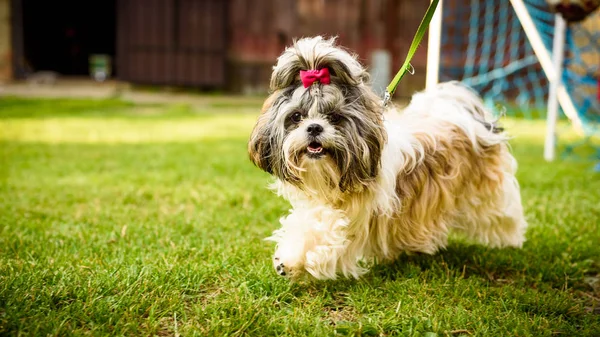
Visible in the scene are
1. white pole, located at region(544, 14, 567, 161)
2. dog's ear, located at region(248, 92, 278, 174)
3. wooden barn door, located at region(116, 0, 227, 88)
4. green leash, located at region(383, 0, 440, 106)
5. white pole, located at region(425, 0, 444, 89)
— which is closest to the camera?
dog's ear, located at region(248, 92, 278, 174)

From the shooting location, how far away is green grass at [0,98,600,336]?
2.48 metres

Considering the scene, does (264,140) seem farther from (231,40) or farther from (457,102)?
(231,40)

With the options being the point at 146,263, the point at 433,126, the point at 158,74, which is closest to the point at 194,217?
the point at 146,263

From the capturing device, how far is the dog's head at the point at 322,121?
8.63 feet

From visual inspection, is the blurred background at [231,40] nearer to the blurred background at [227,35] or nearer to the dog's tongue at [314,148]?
the blurred background at [227,35]

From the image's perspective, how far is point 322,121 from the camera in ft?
8.69

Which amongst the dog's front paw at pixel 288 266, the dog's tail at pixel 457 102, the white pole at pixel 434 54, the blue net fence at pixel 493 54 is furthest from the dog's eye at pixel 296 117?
the blue net fence at pixel 493 54

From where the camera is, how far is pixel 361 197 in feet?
9.40

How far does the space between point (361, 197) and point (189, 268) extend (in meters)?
0.95

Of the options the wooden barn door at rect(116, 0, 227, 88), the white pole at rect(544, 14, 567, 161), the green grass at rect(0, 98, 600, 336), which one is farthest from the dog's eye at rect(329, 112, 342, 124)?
the wooden barn door at rect(116, 0, 227, 88)

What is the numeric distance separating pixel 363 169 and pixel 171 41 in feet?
44.5

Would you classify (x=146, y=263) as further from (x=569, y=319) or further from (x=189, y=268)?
(x=569, y=319)

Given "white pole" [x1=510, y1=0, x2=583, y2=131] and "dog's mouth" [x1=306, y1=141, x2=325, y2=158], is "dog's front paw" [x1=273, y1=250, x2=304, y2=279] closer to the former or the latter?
"dog's mouth" [x1=306, y1=141, x2=325, y2=158]

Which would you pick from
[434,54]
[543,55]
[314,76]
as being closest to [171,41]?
[543,55]
